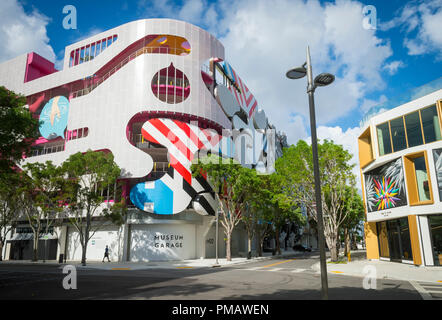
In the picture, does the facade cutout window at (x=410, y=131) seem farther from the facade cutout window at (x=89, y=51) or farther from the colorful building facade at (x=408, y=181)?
the facade cutout window at (x=89, y=51)

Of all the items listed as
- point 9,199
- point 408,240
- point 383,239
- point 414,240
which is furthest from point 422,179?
point 9,199

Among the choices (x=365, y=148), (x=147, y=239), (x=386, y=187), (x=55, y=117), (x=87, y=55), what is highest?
(x=87, y=55)

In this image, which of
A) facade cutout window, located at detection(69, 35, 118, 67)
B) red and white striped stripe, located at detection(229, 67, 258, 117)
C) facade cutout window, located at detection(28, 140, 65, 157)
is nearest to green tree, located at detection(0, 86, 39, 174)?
facade cutout window, located at detection(28, 140, 65, 157)

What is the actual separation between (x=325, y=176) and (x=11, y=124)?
2447 cm

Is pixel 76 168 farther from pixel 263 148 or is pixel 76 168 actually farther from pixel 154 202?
pixel 263 148

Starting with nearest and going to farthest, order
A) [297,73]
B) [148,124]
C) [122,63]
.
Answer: [297,73] < [148,124] < [122,63]

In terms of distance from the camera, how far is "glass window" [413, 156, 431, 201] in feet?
81.5

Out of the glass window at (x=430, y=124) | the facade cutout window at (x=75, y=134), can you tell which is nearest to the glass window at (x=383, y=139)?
the glass window at (x=430, y=124)

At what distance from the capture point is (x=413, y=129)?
85.0 feet

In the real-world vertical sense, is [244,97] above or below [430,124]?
above

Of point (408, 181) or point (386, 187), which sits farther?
point (386, 187)

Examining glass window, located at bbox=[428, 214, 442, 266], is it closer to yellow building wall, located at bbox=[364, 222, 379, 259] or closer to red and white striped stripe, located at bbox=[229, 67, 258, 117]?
yellow building wall, located at bbox=[364, 222, 379, 259]

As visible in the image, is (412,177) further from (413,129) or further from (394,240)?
(394,240)

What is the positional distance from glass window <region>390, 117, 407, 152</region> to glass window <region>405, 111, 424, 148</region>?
1.57 feet
